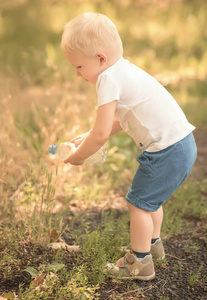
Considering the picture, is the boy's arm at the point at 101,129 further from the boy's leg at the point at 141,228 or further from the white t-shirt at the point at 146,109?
the boy's leg at the point at 141,228

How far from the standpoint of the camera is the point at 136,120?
2260 millimetres

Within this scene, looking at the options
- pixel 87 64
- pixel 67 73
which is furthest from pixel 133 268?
pixel 67 73

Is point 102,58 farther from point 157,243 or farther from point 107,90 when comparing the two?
point 157,243

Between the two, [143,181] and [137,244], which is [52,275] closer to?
[137,244]

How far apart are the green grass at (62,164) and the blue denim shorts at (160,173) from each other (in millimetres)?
383

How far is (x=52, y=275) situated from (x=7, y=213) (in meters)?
0.78

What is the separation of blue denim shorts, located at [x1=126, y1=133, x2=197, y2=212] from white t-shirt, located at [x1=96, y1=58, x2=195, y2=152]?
4 cm

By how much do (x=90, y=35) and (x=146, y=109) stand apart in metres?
0.48

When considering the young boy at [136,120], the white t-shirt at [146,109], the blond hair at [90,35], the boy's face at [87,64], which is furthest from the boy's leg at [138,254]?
the blond hair at [90,35]

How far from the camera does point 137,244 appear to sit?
7.70ft

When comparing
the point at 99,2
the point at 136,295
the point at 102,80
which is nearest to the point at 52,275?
the point at 136,295

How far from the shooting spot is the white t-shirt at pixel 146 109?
2211 mm

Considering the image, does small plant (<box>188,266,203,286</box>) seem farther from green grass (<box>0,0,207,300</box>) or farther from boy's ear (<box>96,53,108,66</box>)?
boy's ear (<box>96,53,108,66</box>)

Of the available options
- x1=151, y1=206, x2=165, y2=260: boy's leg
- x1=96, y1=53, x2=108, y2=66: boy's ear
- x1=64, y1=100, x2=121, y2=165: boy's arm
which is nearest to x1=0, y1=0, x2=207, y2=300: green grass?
x1=151, y1=206, x2=165, y2=260: boy's leg
